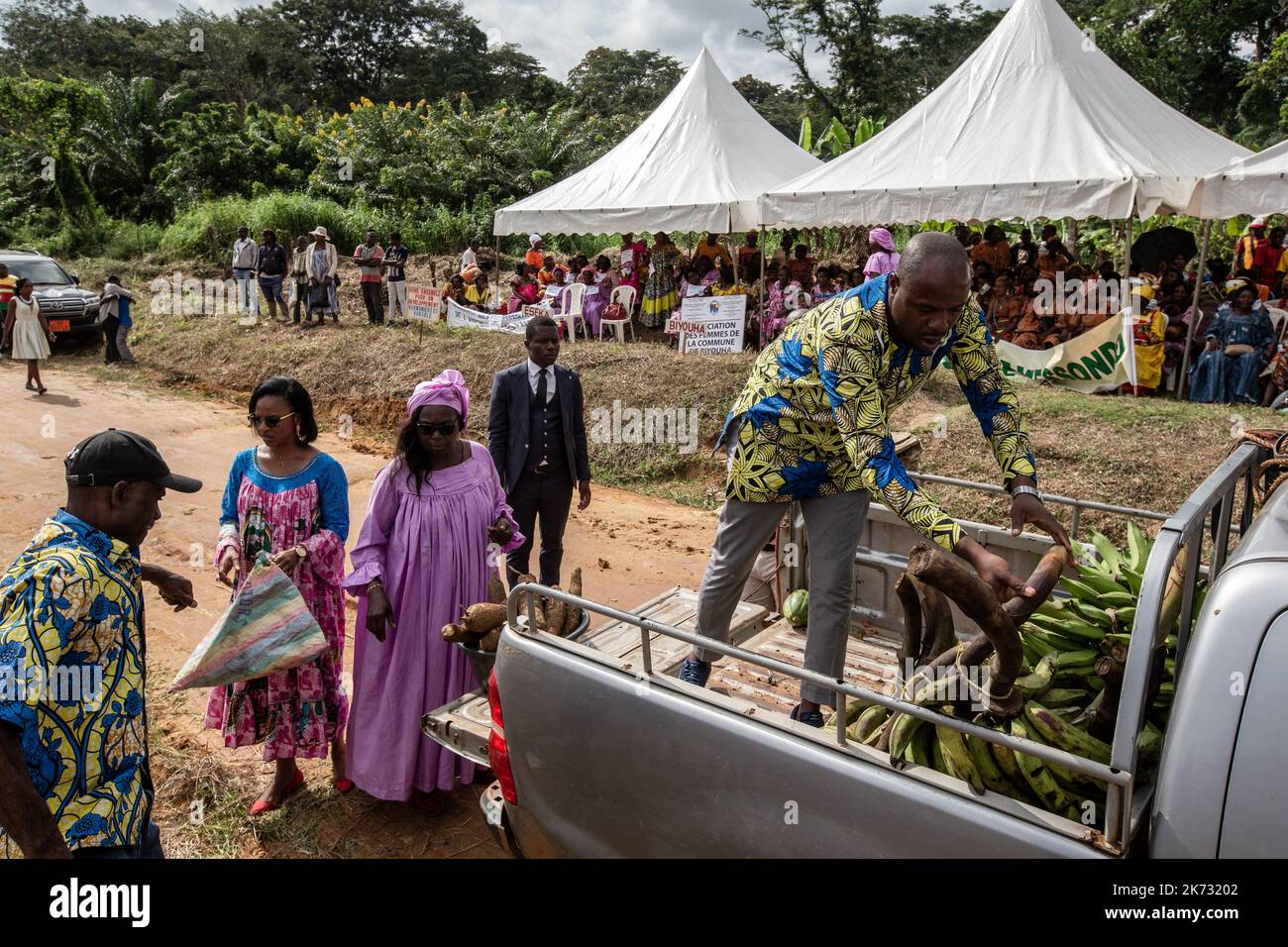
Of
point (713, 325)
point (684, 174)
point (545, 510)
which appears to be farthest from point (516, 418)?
point (684, 174)

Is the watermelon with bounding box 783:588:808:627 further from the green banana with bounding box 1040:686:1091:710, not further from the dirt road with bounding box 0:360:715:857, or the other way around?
the dirt road with bounding box 0:360:715:857

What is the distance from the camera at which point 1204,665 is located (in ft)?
6.37

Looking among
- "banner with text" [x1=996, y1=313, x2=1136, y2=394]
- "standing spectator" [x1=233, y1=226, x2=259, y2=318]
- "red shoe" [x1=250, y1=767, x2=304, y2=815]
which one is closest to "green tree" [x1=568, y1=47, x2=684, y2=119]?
"standing spectator" [x1=233, y1=226, x2=259, y2=318]

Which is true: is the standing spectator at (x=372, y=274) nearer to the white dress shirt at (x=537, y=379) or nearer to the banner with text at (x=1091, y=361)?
the banner with text at (x=1091, y=361)

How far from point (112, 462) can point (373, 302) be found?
14.1 metres

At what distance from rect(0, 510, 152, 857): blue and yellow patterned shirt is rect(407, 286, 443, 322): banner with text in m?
13.9

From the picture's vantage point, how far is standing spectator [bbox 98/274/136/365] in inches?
610

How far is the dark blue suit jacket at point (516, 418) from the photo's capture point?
19.1 feet

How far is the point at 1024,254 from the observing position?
46.0 feet

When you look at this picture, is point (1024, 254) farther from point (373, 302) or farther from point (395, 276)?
point (373, 302)

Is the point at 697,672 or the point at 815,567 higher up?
the point at 815,567

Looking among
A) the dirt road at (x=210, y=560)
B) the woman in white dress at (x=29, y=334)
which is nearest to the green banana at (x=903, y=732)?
the dirt road at (x=210, y=560)

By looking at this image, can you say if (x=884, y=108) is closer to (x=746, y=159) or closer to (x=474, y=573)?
(x=746, y=159)

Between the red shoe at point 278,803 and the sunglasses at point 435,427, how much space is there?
1705mm
